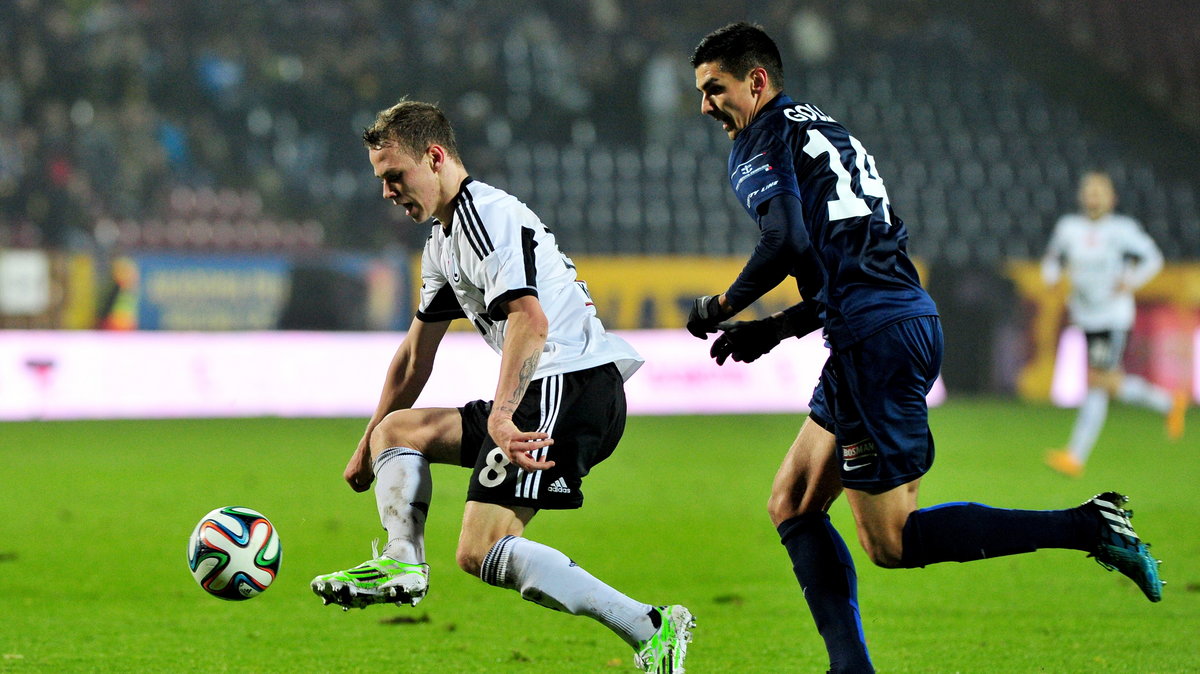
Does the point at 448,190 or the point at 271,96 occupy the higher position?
the point at 271,96

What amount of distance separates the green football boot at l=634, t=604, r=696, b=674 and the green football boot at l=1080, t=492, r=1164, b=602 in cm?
115

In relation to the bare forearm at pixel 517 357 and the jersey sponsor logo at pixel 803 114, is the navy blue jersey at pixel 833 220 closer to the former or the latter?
the jersey sponsor logo at pixel 803 114

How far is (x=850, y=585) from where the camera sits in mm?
4000

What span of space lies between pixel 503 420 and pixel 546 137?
17.8 metres

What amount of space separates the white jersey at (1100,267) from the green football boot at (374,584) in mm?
8839

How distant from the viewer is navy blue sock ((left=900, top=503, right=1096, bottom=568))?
382 centimetres

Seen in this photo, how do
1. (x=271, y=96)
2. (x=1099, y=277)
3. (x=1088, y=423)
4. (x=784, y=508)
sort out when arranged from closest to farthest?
1. (x=784, y=508)
2. (x=1088, y=423)
3. (x=1099, y=277)
4. (x=271, y=96)

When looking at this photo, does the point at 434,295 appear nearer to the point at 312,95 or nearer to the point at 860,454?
the point at 860,454

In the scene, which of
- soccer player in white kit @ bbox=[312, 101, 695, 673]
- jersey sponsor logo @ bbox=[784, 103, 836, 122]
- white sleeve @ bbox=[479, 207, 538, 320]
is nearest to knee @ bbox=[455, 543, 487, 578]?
soccer player in white kit @ bbox=[312, 101, 695, 673]

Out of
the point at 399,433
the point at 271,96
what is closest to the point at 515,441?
the point at 399,433

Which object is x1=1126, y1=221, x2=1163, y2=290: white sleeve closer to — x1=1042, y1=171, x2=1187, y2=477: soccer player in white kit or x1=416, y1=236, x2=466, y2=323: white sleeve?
x1=1042, y1=171, x2=1187, y2=477: soccer player in white kit

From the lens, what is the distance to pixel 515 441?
3.67 meters

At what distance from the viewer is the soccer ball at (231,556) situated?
164 inches

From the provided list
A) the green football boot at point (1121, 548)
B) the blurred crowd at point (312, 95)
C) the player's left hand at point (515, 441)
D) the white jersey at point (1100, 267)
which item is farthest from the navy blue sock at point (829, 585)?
the blurred crowd at point (312, 95)
